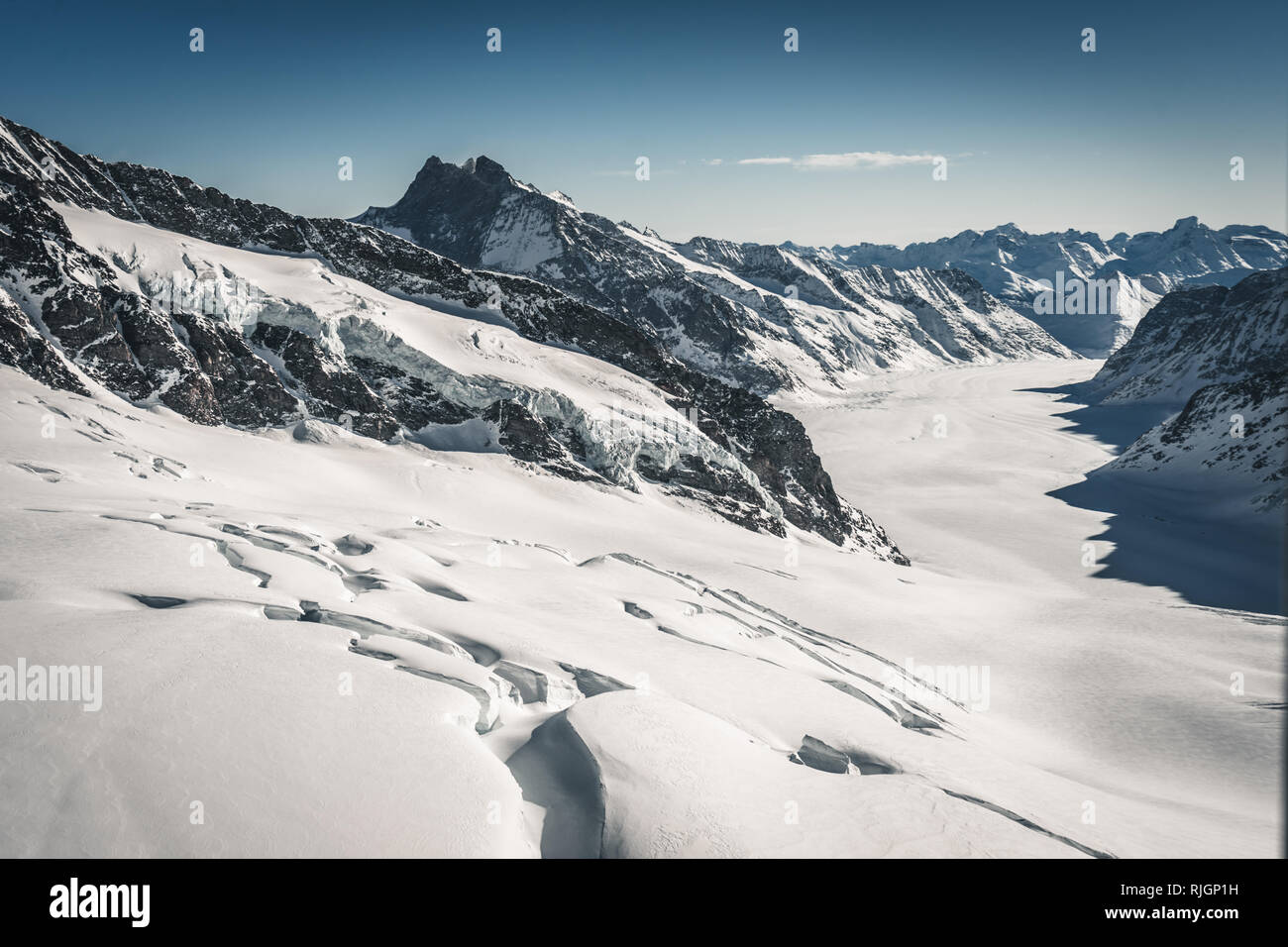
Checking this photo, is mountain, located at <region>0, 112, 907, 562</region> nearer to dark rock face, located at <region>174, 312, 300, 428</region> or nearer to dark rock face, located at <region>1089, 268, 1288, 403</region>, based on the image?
dark rock face, located at <region>174, 312, 300, 428</region>

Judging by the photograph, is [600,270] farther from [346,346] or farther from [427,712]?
[427,712]

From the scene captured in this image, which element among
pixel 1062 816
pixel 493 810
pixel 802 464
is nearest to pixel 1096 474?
pixel 802 464

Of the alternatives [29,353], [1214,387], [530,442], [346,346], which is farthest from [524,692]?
[1214,387]

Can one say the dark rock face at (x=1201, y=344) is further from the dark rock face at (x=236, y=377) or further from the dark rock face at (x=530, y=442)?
the dark rock face at (x=236, y=377)

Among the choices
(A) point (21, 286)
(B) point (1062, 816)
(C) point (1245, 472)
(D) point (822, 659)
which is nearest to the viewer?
(B) point (1062, 816)

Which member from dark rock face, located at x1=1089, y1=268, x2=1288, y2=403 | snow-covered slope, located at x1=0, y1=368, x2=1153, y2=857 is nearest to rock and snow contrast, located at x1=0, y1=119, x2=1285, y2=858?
snow-covered slope, located at x1=0, y1=368, x2=1153, y2=857
